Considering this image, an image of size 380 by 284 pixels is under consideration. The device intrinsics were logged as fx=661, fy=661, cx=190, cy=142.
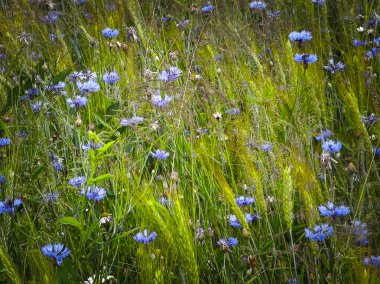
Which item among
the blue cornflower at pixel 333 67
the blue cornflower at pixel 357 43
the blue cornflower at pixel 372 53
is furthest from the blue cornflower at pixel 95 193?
the blue cornflower at pixel 372 53

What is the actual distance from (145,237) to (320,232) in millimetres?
367

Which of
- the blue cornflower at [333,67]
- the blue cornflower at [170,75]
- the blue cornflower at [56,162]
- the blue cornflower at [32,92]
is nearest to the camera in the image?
the blue cornflower at [56,162]

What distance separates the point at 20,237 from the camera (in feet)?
5.27

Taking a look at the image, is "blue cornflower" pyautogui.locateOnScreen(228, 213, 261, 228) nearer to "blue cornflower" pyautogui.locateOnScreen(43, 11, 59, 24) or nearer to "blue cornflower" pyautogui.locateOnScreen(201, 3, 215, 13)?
"blue cornflower" pyautogui.locateOnScreen(201, 3, 215, 13)

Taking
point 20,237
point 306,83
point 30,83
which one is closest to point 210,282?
point 20,237

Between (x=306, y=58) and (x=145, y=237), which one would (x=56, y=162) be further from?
(x=306, y=58)

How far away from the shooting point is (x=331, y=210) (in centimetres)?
140

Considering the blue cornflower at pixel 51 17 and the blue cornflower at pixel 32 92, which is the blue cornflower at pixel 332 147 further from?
the blue cornflower at pixel 51 17

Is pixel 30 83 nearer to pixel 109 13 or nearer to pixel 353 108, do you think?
pixel 109 13

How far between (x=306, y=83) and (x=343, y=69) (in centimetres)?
62

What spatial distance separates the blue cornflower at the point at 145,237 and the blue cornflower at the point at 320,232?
0.32 meters

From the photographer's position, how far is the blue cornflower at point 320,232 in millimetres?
1299

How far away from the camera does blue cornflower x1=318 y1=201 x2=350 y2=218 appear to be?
139 cm

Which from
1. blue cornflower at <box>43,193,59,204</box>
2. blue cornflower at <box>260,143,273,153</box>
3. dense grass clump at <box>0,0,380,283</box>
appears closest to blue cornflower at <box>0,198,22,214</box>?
dense grass clump at <box>0,0,380,283</box>
